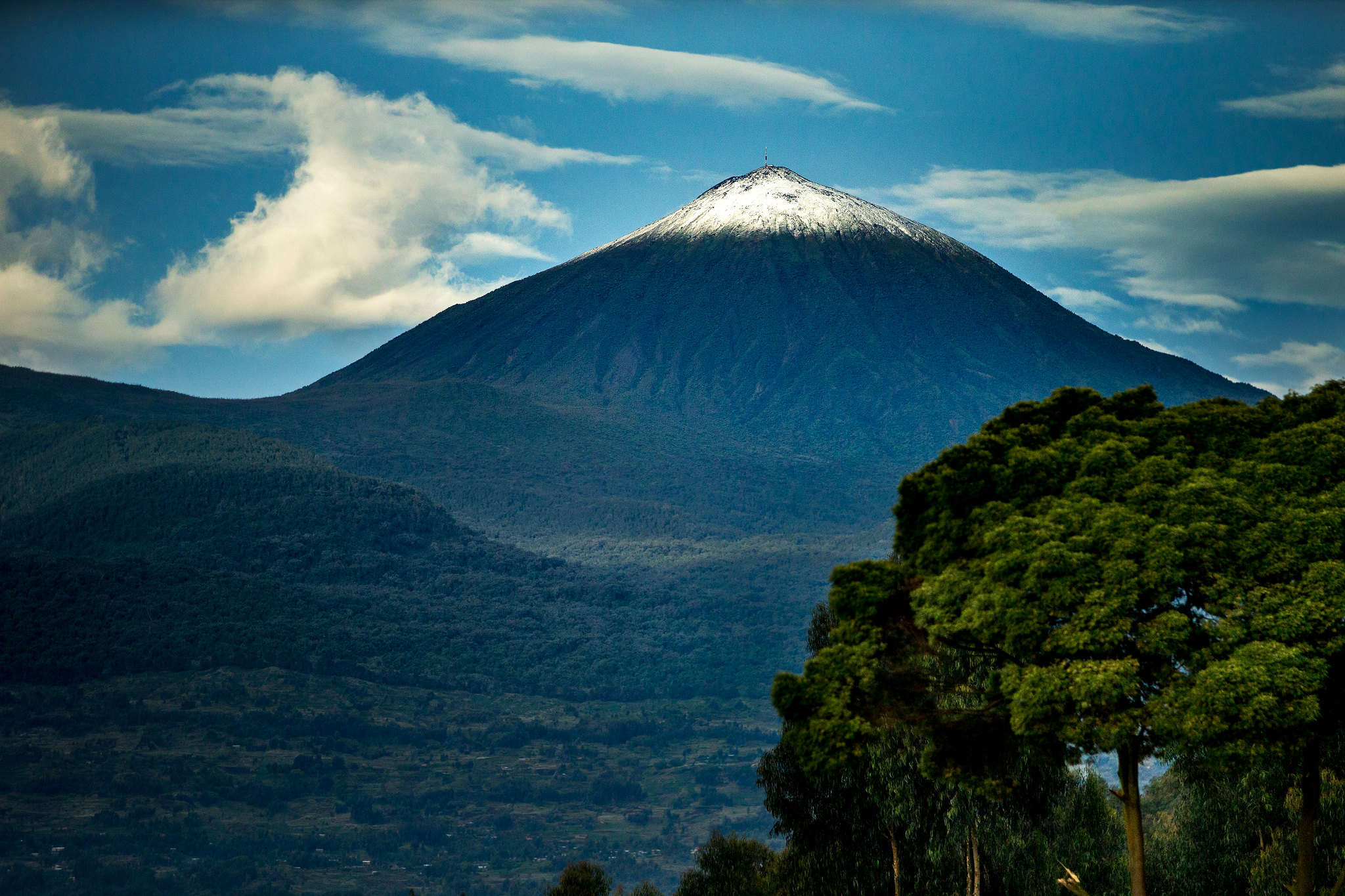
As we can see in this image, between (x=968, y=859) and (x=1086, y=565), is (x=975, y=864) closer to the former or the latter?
(x=968, y=859)

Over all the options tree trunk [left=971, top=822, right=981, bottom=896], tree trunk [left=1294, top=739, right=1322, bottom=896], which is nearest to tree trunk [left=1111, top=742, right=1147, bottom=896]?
tree trunk [left=1294, top=739, right=1322, bottom=896]

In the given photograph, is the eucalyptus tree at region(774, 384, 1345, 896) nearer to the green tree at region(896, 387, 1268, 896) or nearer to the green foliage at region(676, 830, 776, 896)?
the green tree at region(896, 387, 1268, 896)

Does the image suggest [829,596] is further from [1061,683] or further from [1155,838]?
[1155,838]

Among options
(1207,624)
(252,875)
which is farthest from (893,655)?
(252,875)

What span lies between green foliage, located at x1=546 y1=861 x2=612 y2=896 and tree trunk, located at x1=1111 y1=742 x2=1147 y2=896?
3054 cm

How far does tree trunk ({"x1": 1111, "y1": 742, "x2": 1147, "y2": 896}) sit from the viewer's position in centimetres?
2256

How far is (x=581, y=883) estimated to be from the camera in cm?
5172

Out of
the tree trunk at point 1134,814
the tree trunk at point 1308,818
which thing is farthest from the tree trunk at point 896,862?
the tree trunk at point 1308,818

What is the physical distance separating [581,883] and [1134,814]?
32664 mm

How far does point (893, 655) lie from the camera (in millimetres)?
26891

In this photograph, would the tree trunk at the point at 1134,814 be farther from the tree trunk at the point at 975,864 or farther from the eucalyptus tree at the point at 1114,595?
the tree trunk at the point at 975,864

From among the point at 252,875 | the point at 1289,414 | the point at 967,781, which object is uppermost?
the point at 1289,414

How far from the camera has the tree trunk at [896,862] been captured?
99.6 ft

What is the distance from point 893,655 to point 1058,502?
14.2ft
